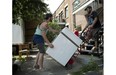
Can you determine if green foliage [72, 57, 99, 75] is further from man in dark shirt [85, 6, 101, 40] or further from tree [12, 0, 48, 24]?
tree [12, 0, 48, 24]

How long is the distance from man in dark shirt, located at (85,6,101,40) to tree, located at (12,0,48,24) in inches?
36.9

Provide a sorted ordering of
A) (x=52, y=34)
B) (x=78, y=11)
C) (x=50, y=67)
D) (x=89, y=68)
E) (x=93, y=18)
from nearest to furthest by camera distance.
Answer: (x=89, y=68)
(x=50, y=67)
(x=93, y=18)
(x=52, y=34)
(x=78, y=11)

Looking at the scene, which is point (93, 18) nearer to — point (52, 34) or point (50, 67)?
point (52, 34)

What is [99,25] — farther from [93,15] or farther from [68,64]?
[68,64]

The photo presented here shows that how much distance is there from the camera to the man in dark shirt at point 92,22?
12.9ft

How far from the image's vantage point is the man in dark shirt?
3945mm

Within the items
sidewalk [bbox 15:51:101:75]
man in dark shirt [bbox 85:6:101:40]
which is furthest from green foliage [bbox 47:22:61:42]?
man in dark shirt [bbox 85:6:101:40]

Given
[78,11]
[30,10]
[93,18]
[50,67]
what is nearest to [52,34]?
[50,67]

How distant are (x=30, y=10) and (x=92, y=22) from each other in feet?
4.43

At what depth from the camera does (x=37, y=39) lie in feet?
12.4

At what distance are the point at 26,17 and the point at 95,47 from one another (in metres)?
1.46

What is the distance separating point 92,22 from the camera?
4023 millimetres
